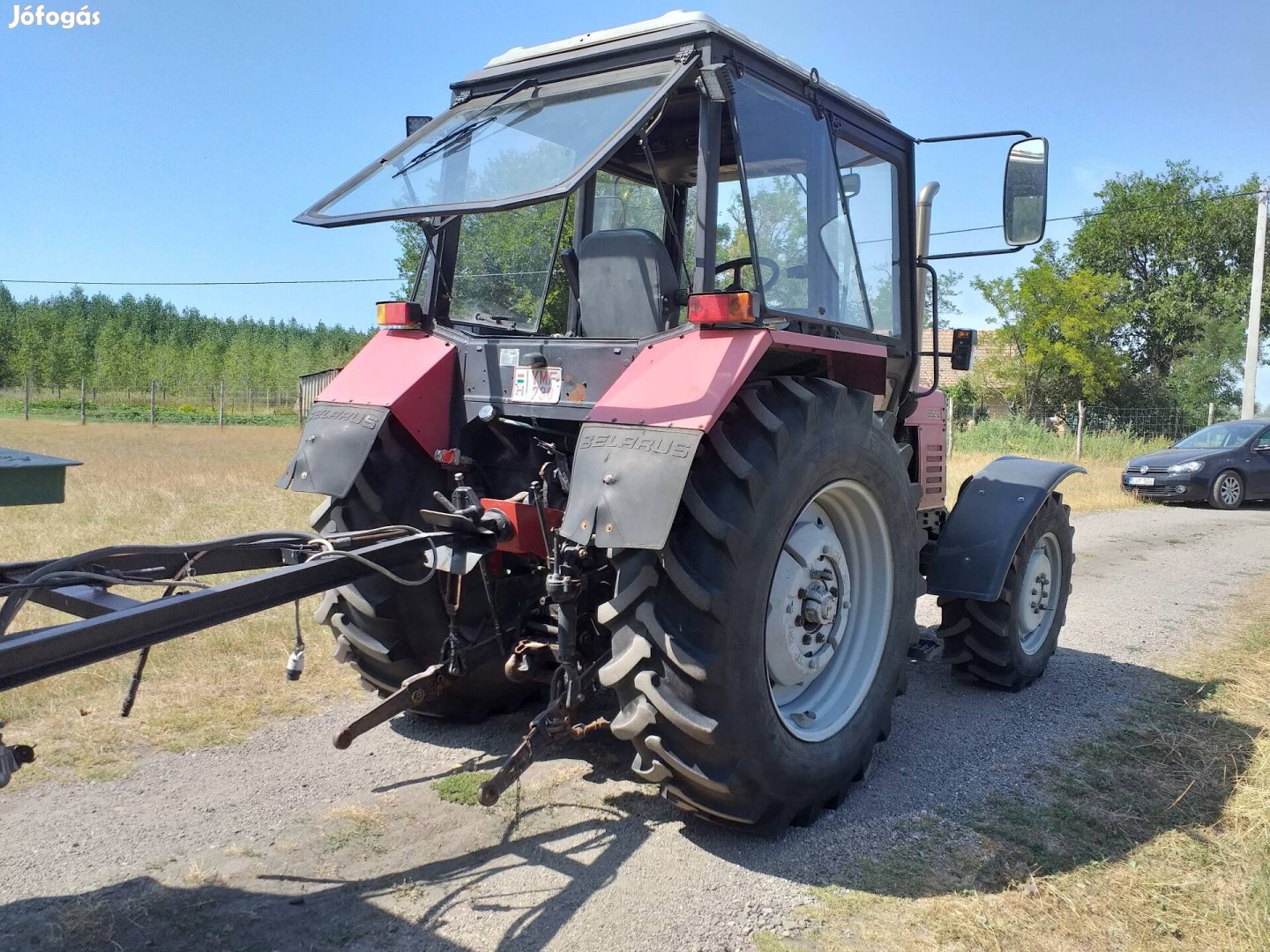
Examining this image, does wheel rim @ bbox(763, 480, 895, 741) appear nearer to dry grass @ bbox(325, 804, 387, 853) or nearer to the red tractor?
the red tractor

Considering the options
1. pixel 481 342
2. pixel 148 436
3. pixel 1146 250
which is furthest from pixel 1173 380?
pixel 481 342

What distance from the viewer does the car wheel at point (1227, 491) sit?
1398 centimetres

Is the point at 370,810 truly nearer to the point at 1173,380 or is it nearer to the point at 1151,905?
the point at 1151,905

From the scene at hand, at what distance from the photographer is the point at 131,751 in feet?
11.8

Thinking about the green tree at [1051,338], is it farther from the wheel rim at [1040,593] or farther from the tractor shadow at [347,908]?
the tractor shadow at [347,908]

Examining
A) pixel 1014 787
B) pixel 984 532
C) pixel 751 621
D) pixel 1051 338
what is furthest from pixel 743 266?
pixel 1051 338

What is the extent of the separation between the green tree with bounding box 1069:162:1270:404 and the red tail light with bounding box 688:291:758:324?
1318 inches

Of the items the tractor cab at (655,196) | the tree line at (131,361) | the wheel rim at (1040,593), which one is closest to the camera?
the tractor cab at (655,196)

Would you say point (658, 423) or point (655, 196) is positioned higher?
point (655, 196)

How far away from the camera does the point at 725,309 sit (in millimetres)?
2932

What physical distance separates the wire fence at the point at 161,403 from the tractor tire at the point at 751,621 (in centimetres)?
3647

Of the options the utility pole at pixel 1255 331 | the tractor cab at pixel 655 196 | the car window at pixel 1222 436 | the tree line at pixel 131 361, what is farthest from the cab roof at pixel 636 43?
the tree line at pixel 131 361

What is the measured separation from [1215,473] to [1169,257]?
25.2 metres

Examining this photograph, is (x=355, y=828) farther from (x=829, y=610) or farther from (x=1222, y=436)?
(x=1222, y=436)
